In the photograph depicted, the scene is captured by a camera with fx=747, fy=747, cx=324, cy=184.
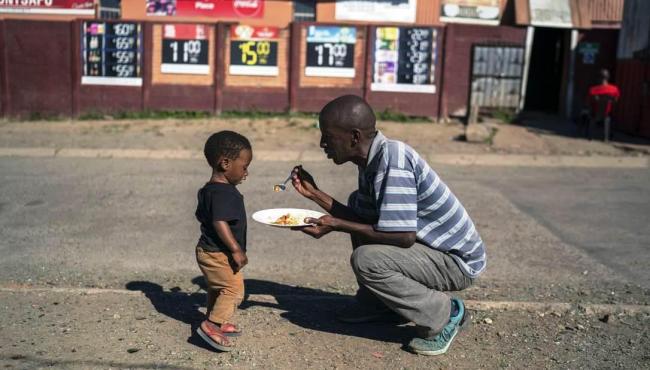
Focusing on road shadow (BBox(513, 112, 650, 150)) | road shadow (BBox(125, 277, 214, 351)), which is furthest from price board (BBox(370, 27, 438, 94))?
road shadow (BBox(125, 277, 214, 351))

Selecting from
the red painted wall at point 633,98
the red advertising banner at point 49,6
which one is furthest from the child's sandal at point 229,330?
the red advertising banner at point 49,6

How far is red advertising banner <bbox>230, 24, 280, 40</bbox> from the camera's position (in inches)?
665

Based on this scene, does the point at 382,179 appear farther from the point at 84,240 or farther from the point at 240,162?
the point at 84,240

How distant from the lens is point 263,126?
15.8m

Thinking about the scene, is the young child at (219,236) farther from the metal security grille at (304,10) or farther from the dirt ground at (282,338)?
the metal security grille at (304,10)

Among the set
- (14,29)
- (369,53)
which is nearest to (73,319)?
(369,53)

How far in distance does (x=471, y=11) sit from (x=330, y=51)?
385 centimetres

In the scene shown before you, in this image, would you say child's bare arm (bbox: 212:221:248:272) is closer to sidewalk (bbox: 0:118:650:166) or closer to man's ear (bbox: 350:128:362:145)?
man's ear (bbox: 350:128:362:145)

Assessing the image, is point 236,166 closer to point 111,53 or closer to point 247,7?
point 111,53

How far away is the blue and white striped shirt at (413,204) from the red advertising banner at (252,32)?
13.1 metres

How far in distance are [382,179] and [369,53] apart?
13239 millimetres

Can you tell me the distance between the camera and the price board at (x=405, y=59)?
1688 cm

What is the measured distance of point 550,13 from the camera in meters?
17.8

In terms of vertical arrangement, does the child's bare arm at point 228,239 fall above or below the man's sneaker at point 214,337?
above
